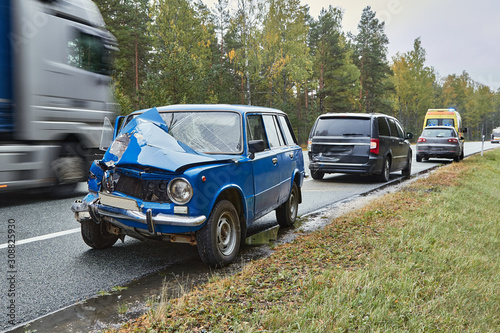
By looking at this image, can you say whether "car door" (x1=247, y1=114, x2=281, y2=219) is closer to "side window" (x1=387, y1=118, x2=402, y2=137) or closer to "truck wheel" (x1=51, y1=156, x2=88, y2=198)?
"truck wheel" (x1=51, y1=156, x2=88, y2=198)

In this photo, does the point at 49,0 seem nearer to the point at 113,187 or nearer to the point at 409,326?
the point at 113,187

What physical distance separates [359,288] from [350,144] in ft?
27.9

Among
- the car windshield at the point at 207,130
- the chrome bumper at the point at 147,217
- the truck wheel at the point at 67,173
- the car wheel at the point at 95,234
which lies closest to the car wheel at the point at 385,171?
the truck wheel at the point at 67,173

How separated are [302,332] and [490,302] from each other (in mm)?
2039

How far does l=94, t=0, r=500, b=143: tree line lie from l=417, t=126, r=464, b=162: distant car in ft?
43.3

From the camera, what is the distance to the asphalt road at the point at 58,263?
376cm

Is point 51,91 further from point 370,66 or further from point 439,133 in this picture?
point 370,66

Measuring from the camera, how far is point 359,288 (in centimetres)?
377

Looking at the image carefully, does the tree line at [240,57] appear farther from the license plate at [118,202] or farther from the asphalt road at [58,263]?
the license plate at [118,202]

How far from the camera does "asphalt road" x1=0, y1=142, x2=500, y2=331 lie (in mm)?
3760

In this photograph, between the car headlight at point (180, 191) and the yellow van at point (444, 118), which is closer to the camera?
the car headlight at point (180, 191)

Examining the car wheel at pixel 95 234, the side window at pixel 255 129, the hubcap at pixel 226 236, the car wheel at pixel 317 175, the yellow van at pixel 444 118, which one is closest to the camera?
the hubcap at pixel 226 236

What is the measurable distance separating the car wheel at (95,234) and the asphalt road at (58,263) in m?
0.11

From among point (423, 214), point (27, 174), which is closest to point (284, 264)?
point (423, 214)
